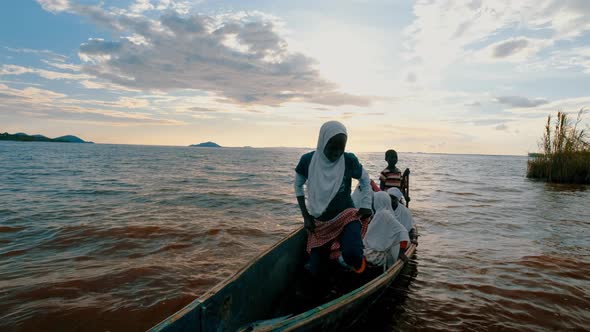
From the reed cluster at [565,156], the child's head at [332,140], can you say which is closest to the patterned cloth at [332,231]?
the child's head at [332,140]

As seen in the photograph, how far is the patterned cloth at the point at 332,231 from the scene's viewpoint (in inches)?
126

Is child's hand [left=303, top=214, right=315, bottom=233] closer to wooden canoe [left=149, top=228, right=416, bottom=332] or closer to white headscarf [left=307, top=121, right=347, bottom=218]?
white headscarf [left=307, top=121, right=347, bottom=218]

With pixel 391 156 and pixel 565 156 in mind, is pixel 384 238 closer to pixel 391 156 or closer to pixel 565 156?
pixel 391 156

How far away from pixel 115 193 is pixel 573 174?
2321 centimetres

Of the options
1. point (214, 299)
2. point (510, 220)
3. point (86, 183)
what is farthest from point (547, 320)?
point (86, 183)

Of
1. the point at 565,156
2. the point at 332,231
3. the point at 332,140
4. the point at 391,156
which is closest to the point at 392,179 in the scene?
→ the point at 391,156

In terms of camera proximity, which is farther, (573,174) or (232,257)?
(573,174)

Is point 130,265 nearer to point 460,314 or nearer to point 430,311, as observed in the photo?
point 430,311

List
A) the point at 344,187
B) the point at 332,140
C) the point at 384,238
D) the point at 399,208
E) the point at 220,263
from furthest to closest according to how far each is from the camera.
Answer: the point at 220,263 → the point at 399,208 → the point at 384,238 → the point at 344,187 → the point at 332,140

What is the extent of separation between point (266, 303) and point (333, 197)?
1371mm

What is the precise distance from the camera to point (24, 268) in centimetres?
532

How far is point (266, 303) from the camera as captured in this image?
11.1 ft

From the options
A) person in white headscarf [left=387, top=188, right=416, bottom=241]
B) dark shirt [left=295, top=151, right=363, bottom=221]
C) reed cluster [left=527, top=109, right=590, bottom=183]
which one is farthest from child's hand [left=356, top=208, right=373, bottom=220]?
reed cluster [left=527, top=109, right=590, bottom=183]

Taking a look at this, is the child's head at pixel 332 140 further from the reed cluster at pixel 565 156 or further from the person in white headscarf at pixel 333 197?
the reed cluster at pixel 565 156
